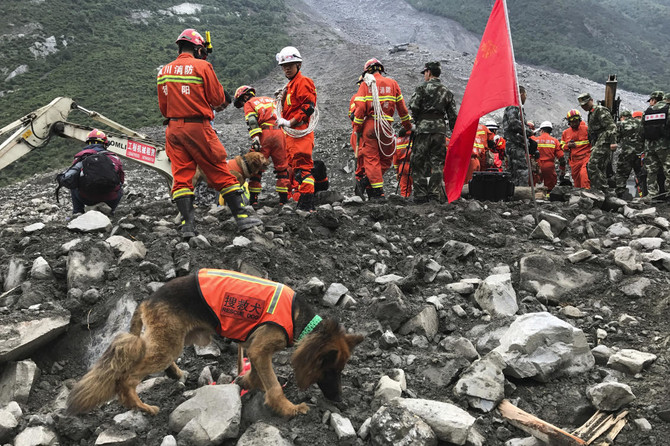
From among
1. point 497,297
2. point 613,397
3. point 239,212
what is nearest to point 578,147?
point 497,297

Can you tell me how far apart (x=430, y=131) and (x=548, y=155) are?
199 inches

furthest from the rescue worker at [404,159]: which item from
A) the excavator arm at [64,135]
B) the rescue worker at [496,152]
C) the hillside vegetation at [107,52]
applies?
the hillside vegetation at [107,52]

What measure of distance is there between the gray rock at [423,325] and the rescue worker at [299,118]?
321 cm

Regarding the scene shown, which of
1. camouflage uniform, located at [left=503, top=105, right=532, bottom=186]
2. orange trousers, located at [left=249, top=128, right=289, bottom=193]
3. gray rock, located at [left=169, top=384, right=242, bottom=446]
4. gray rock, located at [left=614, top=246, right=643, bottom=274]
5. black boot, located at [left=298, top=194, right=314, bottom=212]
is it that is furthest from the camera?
camouflage uniform, located at [left=503, top=105, right=532, bottom=186]

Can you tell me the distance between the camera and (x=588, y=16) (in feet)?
193

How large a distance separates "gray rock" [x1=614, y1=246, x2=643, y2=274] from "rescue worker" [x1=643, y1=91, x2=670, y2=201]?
477 centimetres

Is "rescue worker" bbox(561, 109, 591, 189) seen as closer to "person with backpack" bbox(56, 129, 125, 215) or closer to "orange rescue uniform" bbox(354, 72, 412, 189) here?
"orange rescue uniform" bbox(354, 72, 412, 189)

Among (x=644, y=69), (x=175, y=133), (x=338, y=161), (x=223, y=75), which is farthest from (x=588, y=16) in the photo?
(x=175, y=133)

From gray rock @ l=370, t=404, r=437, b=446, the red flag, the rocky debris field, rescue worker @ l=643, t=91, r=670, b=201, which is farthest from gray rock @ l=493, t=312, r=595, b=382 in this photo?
rescue worker @ l=643, t=91, r=670, b=201

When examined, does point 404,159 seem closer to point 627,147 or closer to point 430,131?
point 430,131

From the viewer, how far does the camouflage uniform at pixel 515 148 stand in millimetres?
9922

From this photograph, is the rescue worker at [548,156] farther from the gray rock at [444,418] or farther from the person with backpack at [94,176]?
the gray rock at [444,418]

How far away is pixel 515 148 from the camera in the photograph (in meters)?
10.2

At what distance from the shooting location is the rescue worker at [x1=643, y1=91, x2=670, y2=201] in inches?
357
